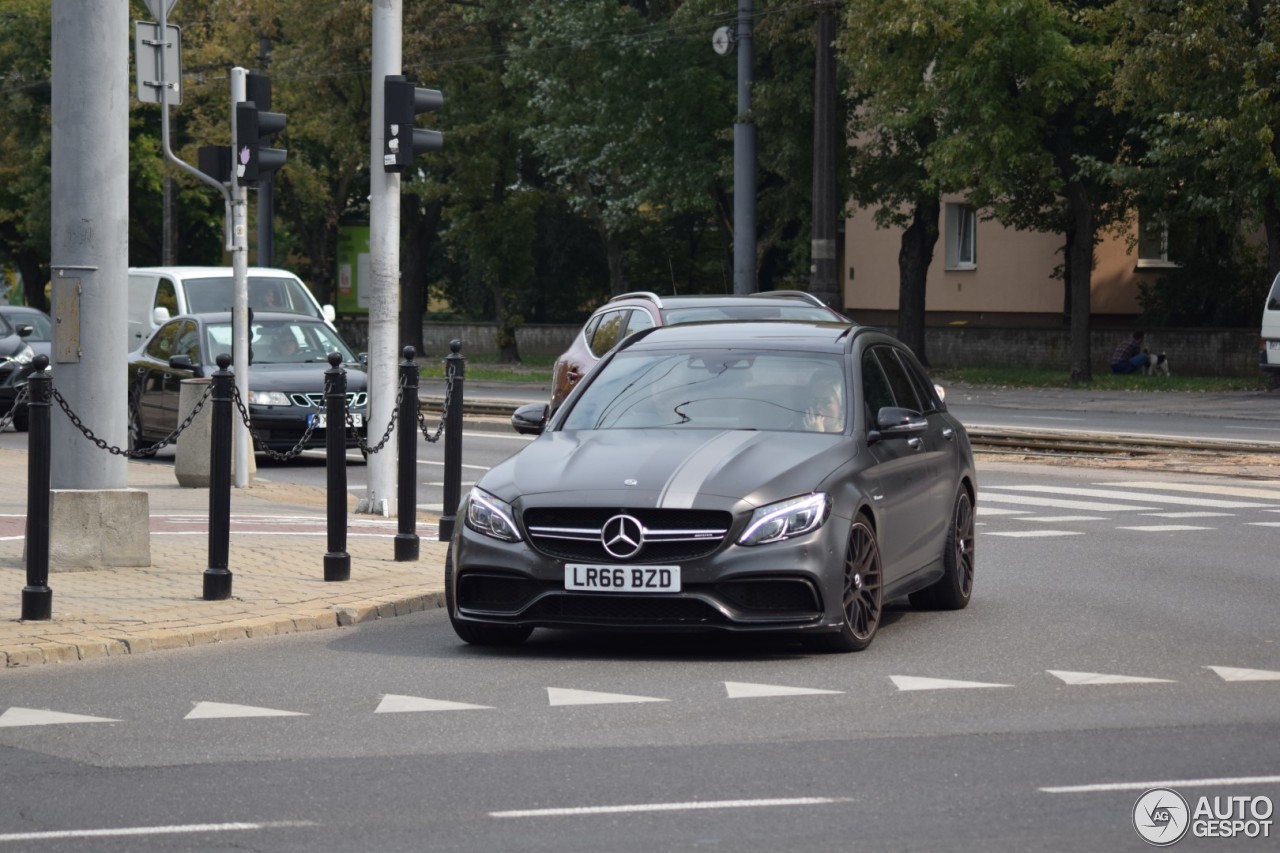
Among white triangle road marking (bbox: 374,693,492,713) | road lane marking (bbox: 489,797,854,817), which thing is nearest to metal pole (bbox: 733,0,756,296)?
white triangle road marking (bbox: 374,693,492,713)

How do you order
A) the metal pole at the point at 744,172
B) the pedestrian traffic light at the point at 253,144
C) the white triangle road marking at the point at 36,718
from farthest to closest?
the metal pole at the point at 744,172 → the pedestrian traffic light at the point at 253,144 → the white triangle road marking at the point at 36,718

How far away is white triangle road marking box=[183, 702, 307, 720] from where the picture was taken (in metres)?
→ 7.95

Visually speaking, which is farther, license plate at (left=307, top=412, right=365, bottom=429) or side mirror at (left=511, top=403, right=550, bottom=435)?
license plate at (left=307, top=412, right=365, bottom=429)

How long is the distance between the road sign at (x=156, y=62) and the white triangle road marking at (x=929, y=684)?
15.0m

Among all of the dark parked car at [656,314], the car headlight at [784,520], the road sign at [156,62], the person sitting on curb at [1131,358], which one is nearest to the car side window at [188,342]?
the road sign at [156,62]

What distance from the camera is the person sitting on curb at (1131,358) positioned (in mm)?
44844

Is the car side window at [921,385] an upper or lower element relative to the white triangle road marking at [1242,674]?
upper

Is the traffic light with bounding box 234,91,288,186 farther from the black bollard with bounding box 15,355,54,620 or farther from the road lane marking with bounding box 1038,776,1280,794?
the road lane marking with bounding box 1038,776,1280,794

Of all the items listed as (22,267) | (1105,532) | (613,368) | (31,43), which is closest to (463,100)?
(31,43)

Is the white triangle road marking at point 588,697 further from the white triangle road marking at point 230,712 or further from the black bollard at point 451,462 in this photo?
the black bollard at point 451,462

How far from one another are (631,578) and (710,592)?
329 millimetres

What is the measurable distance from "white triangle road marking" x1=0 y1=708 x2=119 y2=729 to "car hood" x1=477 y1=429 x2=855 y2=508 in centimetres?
211

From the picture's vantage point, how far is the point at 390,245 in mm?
15500

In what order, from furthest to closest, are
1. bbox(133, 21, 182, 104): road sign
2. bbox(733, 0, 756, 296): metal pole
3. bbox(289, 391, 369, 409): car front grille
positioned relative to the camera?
bbox(733, 0, 756, 296): metal pole
bbox(133, 21, 182, 104): road sign
bbox(289, 391, 369, 409): car front grille
